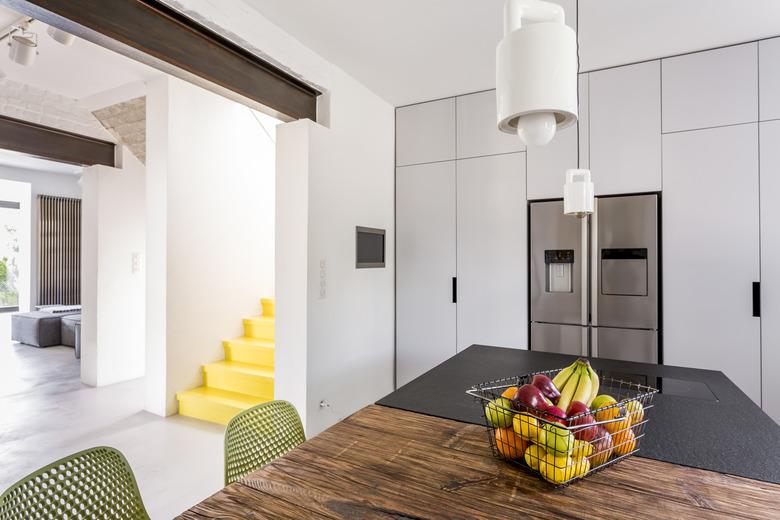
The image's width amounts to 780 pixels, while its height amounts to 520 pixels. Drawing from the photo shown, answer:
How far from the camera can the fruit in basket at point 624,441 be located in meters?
0.97

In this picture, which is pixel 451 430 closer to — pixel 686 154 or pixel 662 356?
pixel 662 356

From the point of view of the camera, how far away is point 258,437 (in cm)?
132

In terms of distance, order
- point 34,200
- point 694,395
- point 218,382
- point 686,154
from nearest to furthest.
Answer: point 694,395
point 686,154
point 218,382
point 34,200

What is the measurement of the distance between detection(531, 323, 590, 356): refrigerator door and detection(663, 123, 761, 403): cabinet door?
525mm

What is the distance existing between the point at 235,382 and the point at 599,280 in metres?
3.03

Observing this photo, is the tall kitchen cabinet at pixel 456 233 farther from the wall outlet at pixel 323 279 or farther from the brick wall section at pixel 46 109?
the brick wall section at pixel 46 109

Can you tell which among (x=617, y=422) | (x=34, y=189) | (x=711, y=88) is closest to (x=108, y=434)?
(x=617, y=422)

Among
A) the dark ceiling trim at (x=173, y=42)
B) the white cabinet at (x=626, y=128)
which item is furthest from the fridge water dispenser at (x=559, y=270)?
the dark ceiling trim at (x=173, y=42)

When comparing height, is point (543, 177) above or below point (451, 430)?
above

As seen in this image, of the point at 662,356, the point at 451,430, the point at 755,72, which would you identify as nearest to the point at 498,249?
the point at 662,356

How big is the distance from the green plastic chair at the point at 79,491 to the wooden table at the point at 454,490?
0.36 metres

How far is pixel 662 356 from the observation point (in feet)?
9.60

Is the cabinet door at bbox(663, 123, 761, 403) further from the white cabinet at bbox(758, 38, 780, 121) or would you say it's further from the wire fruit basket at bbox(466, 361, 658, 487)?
the wire fruit basket at bbox(466, 361, 658, 487)

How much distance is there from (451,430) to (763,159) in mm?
2898
